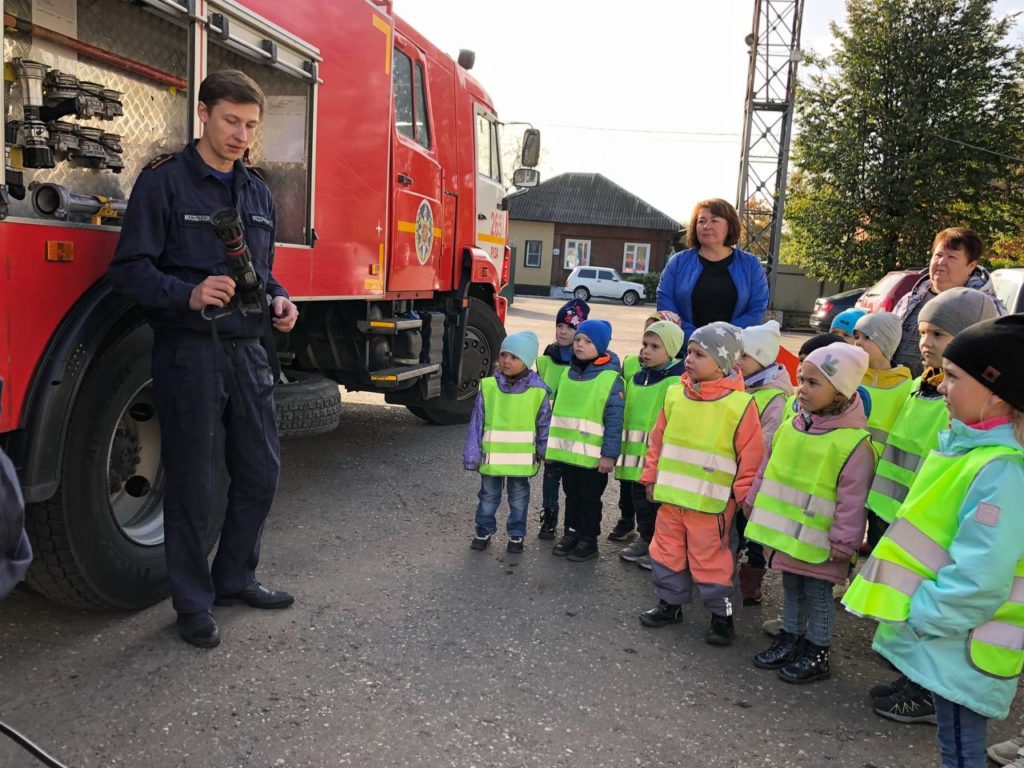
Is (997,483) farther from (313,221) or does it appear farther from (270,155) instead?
(270,155)

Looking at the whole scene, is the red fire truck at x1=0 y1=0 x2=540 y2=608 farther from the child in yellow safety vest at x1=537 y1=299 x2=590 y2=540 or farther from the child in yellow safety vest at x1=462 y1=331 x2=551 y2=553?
the child in yellow safety vest at x1=537 y1=299 x2=590 y2=540

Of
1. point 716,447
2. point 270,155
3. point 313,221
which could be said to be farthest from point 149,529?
point 716,447

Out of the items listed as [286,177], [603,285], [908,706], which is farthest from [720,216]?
[603,285]

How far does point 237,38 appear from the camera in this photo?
388cm

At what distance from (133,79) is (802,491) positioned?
3373mm

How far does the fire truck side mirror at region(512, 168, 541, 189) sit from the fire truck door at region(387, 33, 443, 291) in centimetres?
168

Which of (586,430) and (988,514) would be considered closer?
(988,514)

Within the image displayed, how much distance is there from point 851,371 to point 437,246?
4.04 m

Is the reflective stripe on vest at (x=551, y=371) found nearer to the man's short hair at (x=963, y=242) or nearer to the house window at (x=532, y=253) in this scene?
the man's short hair at (x=963, y=242)

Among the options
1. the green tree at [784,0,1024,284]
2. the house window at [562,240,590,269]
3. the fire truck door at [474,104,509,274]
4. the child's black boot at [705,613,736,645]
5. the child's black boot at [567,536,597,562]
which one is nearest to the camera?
the child's black boot at [705,613,736,645]

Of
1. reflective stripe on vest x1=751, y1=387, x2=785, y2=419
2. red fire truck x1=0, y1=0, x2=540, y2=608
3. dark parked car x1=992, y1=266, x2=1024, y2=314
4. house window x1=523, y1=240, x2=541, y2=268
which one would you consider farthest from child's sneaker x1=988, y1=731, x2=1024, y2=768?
house window x1=523, y1=240, x2=541, y2=268

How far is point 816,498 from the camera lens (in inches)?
130

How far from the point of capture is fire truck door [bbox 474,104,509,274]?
25.1 feet

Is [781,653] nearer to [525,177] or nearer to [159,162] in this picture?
[159,162]
